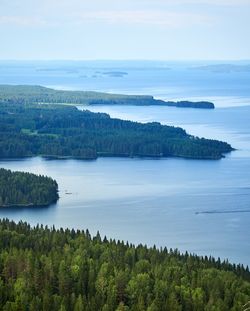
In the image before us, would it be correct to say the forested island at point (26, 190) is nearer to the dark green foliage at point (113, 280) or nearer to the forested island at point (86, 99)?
the dark green foliage at point (113, 280)

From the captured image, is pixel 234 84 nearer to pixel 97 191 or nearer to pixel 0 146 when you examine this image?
pixel 0 146

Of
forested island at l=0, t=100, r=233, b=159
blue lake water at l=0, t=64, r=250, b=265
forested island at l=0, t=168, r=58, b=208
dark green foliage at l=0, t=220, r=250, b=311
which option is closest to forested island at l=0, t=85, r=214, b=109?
forested island at l=0, t=100, r=233, b=159

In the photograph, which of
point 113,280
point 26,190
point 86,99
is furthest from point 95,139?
point 113,280

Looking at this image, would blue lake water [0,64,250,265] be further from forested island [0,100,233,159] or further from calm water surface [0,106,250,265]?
forested island [0,100,233,159]

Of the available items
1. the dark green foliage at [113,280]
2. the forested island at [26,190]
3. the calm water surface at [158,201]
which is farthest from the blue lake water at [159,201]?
the dark green foliage at [113,280]

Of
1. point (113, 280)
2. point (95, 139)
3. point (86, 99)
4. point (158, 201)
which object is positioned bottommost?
point (113, 280)

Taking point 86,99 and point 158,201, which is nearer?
point 158,201

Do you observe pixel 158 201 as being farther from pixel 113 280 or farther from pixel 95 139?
pixel 95 139
